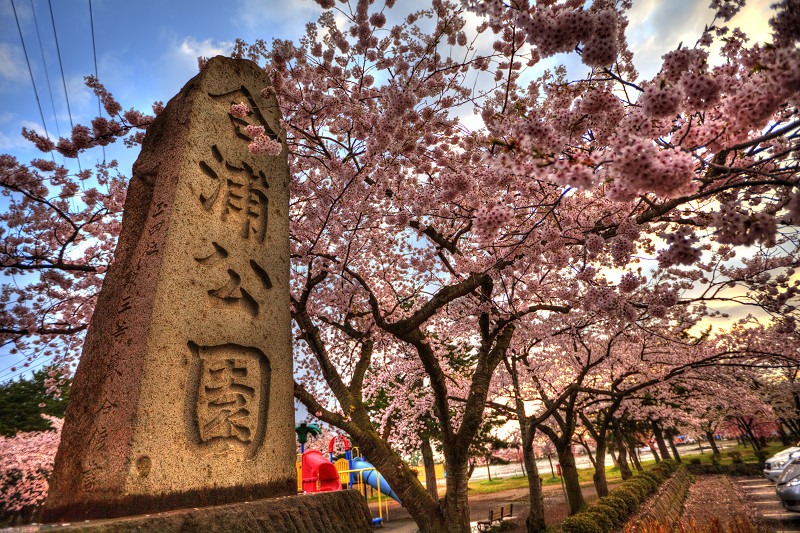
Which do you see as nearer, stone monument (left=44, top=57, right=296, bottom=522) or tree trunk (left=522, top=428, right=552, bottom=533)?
stone monument (left=44, top=57, right=296, bottom=522)

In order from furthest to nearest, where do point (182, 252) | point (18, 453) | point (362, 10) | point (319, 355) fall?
point (18, 453)
point (319, 355)
point (362, 10)
point (182, 252)

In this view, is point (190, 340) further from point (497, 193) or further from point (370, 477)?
point (370, 477)

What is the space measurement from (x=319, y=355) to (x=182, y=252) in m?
4.34

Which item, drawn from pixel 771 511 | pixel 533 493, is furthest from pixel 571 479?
pixel 771 511

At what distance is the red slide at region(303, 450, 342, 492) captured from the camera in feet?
33.1

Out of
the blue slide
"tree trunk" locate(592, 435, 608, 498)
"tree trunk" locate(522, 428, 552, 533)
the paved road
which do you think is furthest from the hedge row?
the paved road

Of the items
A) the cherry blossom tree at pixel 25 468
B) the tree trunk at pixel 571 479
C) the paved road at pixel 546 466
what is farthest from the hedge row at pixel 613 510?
the paved road at pixel 546 466

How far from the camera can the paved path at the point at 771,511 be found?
327 inches

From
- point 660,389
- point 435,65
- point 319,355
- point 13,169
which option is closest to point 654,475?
point 660,389

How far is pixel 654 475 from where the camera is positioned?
619 inches

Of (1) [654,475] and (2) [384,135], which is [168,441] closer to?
(2) [384,135]

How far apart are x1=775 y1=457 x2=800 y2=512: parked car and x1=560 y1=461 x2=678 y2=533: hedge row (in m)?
3.14

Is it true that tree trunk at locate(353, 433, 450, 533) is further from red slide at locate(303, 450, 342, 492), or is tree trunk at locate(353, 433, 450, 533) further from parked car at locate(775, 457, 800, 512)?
parked car at locate(775, 457, 800, 512)

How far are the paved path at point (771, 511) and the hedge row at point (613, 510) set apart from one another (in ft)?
8.75
